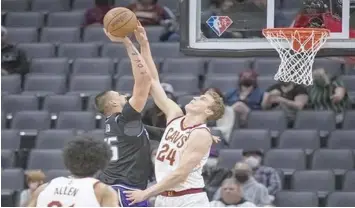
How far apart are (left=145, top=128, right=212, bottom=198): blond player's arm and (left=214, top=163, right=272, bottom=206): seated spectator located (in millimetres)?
2698

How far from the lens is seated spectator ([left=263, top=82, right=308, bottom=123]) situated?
1070 centimetres

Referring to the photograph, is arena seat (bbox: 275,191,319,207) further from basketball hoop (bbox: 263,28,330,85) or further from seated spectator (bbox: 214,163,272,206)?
basketball hoop (bbox: 263,28,330,85)

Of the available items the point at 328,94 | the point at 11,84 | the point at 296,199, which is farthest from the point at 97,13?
the point at 296,199

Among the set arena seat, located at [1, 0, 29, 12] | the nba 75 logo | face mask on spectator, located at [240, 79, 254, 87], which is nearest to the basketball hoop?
the nba 75 logo

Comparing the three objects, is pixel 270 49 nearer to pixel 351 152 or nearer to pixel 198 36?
pixel 198 36

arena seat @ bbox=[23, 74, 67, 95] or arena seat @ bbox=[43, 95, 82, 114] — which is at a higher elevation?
arena seat @ bbox=[23, 74, 67, 95]

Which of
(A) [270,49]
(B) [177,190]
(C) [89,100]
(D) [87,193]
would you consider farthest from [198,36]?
(C) [89,100]

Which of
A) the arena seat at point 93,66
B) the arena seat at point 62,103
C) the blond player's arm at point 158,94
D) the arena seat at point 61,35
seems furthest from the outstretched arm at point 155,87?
the arena seat at point 61,35

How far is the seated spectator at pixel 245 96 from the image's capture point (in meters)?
10.7

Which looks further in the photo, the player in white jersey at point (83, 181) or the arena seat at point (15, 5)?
the arena seat at point (15, 5)

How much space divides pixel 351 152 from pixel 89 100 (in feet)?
8.75

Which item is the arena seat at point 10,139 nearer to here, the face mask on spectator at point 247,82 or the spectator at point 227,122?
the spectator at point 227,122

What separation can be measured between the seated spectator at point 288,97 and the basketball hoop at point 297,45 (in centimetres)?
281

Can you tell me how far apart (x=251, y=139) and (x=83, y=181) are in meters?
5.17
